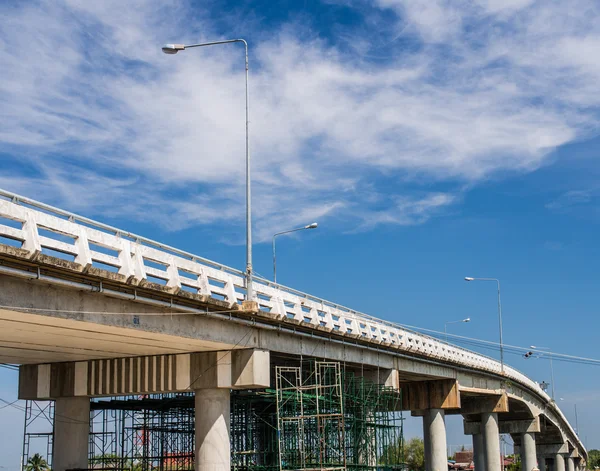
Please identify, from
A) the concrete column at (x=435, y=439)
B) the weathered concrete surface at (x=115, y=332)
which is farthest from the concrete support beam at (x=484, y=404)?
the weathered concrete surface at (x=115, y=332)

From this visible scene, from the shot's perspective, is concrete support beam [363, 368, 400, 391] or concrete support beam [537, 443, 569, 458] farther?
concrete support beam [537, 443, 569, 458]

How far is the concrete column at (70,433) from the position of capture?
32.4 m

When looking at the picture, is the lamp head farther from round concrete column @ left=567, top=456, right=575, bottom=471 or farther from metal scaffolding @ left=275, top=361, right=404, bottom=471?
round concrete column @ left=567, top=456, right=575, bottom=471

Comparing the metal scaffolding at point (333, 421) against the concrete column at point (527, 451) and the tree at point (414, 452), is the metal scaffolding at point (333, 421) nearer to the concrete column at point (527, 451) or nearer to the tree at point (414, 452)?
the concrete column at point (527, 451)

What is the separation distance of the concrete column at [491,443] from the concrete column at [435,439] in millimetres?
15115

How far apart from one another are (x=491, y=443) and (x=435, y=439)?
15.9 metres

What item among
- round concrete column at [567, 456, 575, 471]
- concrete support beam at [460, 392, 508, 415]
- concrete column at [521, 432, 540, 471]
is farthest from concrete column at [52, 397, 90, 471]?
round concrete column at [567, 456, 575, 471]

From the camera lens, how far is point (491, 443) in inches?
2714

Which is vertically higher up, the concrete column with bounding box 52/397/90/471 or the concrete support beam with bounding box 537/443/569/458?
the concrete column with bounding box 52/397/90/471

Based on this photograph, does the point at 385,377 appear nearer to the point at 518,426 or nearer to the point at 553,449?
the point at 518,426

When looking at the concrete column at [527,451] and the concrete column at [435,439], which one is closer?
the concrete column at [435,439]

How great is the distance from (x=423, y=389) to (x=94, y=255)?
3870cm

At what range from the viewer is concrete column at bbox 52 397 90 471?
32406mm

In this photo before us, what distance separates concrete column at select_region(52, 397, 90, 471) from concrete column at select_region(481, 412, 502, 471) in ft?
145
